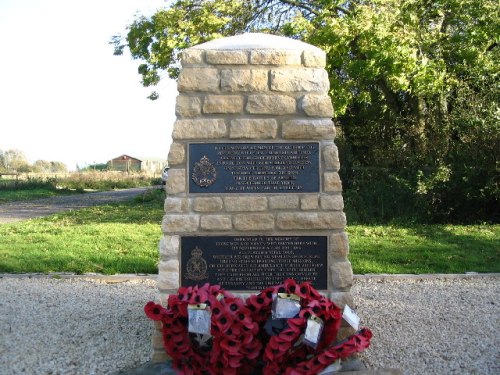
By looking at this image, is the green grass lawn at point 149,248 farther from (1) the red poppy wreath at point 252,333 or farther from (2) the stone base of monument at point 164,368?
(1) the red poppy wreath at point 252,333

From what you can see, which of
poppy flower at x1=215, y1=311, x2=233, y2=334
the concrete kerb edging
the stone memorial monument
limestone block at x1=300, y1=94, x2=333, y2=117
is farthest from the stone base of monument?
the concrete kerb edging

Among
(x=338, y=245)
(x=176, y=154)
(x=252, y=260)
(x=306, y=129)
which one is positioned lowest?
(x=252, y=260)

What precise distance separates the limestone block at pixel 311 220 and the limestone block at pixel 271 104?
80cm

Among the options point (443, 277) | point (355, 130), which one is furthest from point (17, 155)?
point (443, 277)

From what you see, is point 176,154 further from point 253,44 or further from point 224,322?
point 224,322

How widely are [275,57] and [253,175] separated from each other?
3.04 feet

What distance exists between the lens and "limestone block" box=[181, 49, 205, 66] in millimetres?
4102

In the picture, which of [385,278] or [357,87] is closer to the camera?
[385,278]

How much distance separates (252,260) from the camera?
4148mm

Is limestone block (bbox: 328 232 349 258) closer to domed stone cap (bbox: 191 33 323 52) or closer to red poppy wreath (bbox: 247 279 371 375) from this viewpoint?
red poppy wreath (bbox: 247 279 371 375)

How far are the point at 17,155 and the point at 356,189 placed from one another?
1355 inches

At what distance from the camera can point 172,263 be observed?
13.4 ft

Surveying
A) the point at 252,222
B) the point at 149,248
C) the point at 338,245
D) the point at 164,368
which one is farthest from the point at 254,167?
the point at 149,248

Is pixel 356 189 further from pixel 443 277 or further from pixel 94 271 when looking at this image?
pixel 94 271
